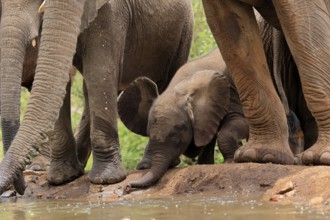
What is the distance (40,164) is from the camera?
968 centimetres

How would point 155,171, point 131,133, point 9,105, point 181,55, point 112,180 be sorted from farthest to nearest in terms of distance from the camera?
1. point 131,133
2. point 181,55
3. point 112,180
4. point 155,171
5. point 9,105

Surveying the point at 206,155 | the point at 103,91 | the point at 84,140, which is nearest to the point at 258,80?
the point at 103,91

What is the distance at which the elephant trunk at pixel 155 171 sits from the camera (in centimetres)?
757

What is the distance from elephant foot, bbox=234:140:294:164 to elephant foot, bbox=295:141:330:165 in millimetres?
309

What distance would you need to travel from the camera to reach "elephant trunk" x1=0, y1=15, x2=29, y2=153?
271 inches

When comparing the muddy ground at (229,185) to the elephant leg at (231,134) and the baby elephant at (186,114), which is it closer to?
the baby elephant at (186,114)

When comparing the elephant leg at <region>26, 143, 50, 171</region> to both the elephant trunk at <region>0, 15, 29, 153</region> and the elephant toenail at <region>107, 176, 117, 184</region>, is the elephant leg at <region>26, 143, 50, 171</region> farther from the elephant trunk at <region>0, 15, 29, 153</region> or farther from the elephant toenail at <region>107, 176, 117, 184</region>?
the elephant trunk at <region>0, 15, 29, 153</region>

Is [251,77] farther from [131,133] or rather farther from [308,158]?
[131,133]

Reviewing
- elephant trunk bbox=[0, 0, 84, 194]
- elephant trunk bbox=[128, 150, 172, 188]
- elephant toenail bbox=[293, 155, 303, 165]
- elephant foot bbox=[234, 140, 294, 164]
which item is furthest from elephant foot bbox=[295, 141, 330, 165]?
elephant trunk bbox=[0, 0, 84, 194]

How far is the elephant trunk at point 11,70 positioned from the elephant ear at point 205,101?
1.56m

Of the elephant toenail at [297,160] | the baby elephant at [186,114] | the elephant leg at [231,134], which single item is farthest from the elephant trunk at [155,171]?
the elephant toenail at [297,160]

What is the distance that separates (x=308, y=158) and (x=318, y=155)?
0.08 meters

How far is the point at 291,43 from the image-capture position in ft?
23.4

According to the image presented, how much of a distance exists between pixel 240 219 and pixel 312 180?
118cm
